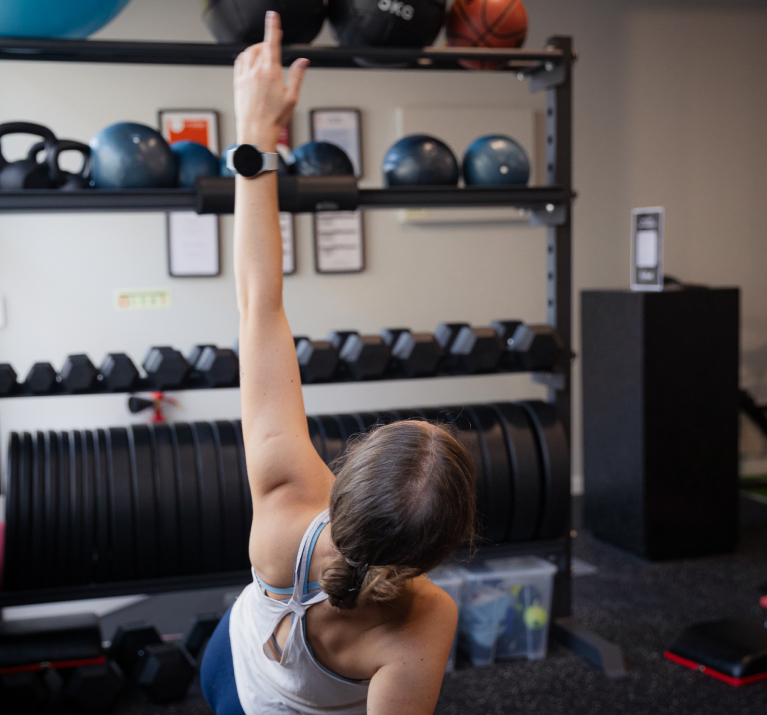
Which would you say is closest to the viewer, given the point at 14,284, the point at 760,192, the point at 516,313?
the point at 14,284

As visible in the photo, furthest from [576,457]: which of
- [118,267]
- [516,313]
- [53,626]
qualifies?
[53,626]

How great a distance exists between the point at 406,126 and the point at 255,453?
11.9ft

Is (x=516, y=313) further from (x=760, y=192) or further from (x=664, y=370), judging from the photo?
(x=760, y=192)

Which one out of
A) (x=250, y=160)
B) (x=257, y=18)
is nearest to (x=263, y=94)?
(x=250, y=160)

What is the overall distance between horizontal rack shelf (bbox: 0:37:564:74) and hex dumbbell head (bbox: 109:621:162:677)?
180cm

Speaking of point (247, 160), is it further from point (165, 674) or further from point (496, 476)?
point (165, 674)

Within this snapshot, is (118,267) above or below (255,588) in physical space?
above

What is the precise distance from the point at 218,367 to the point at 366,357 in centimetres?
46

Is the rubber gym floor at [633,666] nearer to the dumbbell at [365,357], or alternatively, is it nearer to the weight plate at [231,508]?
the weight plate at [231,508]

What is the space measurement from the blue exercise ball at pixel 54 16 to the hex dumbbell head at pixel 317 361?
1098mm

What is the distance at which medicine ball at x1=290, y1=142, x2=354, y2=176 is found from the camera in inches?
94.8

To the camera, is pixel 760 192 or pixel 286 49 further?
pixel 760 192

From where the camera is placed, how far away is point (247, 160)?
110 cm

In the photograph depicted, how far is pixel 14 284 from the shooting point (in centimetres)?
388
